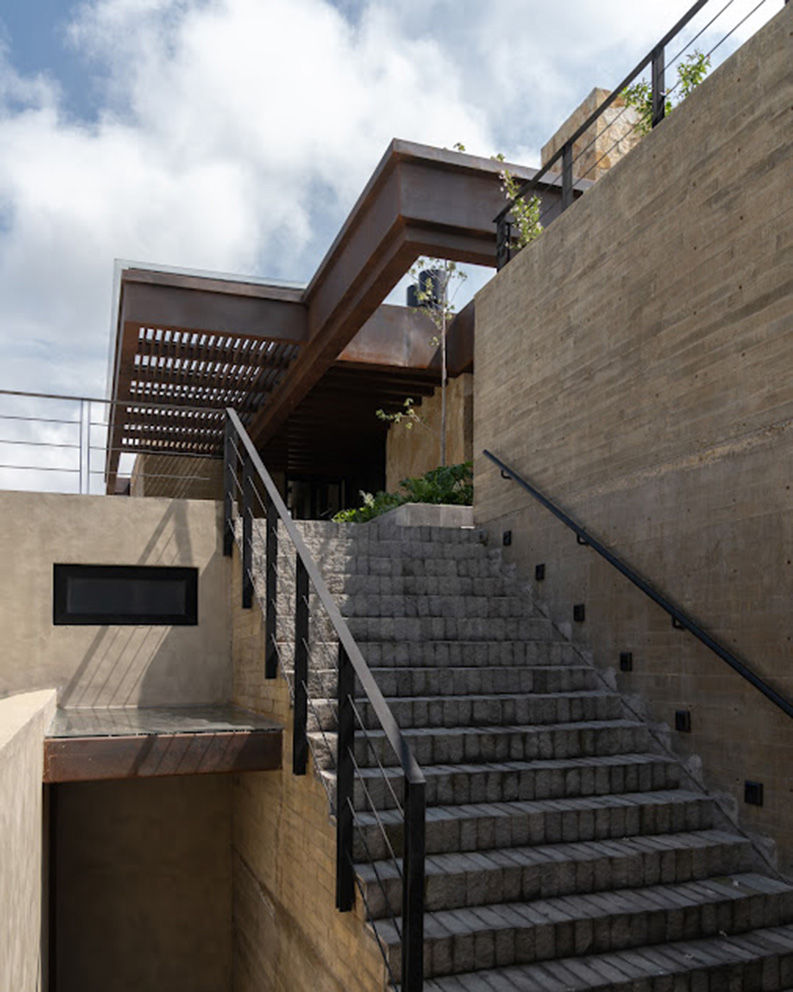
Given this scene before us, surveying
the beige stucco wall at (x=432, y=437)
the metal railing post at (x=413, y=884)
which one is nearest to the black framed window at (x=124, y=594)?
the metal railing post at (x=413, y=884)

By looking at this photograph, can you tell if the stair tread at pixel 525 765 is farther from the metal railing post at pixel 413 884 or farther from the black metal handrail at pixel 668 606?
the metal railing post at pixel 413 884

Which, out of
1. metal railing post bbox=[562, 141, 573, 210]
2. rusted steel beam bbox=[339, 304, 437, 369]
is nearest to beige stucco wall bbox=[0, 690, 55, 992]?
metal railing post bbox=[562, 141, 573, 210]

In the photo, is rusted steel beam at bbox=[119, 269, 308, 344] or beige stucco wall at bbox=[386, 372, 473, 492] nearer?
rusted steel beam at bbox=[119, 269, 308, 344]

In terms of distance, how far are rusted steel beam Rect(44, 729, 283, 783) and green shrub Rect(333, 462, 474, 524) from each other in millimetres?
4306

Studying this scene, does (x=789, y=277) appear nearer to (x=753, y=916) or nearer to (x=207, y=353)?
(x=753, y=916)

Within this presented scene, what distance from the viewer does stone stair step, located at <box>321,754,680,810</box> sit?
4.34 m

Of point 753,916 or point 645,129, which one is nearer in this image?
point 753,916

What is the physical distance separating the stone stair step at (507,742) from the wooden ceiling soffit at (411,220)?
203 inches

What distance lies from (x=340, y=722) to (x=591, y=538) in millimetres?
2607

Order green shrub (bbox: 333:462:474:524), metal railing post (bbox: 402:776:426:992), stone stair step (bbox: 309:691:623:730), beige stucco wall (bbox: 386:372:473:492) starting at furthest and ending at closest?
beige stucco wall (bbox: 386:372:473:492) < green shrub (bbox: 333:462:474:524) < stone stair step (bbox: 309:691:623:730) < metal railing post (bbox: 402:776:426:992)

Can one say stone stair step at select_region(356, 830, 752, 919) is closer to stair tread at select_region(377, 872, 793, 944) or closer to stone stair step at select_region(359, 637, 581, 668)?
stair tread at select_region(377, 872, 793, 944)

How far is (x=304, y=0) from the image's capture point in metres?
6.51

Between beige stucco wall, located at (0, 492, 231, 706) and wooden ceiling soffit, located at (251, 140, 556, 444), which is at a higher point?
wooden ceiling soffit, located at (251, 140, 556, 444)

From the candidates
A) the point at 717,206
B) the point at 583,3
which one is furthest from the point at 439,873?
the point at 583,3
